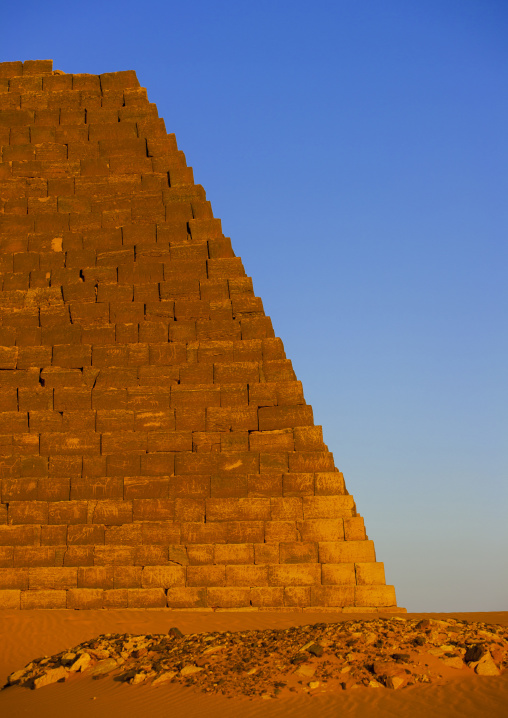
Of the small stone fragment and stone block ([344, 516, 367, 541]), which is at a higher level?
stone block ([344, 516, 367, 541])

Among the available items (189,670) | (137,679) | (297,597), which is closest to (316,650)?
(189,670)

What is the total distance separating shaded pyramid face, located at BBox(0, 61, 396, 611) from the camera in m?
13.8

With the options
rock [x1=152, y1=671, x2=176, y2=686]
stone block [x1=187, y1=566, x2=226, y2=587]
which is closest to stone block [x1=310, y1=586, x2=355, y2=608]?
stone block [x1=187, y1=566, x2=226, y2=587]

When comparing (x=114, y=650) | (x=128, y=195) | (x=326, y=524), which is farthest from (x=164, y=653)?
(x=128, y=195)

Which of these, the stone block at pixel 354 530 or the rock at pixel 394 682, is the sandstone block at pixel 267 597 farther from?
the rock at pixel 394 682

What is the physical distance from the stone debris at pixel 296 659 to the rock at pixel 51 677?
0.04ft

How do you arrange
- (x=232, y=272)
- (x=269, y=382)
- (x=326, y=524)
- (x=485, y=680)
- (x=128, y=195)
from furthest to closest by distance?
(x=128, y=195)
(x=232, y=272)
(x=269, y=382)
(x=326, y=524)
(x=485, y=680)

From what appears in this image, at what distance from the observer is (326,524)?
14.0 m

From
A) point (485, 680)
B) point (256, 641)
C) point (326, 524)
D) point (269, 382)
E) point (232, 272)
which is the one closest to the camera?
point (485, 680)

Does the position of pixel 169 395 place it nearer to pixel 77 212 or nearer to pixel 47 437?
pixel 47 437

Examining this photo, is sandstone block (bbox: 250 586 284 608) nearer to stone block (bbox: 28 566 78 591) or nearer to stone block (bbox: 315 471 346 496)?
stone block (bbox: 315 471 346 496)

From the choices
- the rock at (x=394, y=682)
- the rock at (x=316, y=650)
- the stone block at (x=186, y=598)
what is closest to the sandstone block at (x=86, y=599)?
the stone block at (x=186, y=598)

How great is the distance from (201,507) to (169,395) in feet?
7.06

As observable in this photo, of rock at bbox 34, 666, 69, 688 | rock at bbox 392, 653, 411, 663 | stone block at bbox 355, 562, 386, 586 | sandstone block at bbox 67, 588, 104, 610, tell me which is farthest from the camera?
sandstone block at bbox 67, 588, 104, 610
